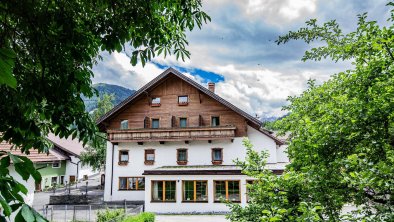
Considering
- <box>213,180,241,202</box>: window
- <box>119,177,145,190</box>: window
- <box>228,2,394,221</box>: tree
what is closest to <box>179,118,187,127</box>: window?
<box>119,177,145,190</box>: window

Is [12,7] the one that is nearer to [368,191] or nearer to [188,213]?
[368,191]

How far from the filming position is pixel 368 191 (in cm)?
391

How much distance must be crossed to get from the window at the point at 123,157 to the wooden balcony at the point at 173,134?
1.50m

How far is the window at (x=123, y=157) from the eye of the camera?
26.5 metres

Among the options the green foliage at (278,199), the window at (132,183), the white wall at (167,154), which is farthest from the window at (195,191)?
the green foliage at (278,199)

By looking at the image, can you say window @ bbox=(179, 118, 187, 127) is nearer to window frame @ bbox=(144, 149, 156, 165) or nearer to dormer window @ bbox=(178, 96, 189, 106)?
dormer window @ bbox=(178, 96, 189, 106)

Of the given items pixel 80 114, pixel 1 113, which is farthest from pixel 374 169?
pixel 1 113

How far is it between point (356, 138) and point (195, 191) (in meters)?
18.4

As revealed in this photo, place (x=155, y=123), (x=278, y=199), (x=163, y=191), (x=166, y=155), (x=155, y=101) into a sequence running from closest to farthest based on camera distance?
(x=278, y=199)
(x=163, y=191)
(x=166, y=155)
(x=155, y=123)
(x=155, y=101)

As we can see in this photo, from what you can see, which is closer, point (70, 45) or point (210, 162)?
point (70, 45)

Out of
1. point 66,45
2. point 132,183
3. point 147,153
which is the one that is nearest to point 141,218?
point 66,45

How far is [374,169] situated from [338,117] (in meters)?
1.12

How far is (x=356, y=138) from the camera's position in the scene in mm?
4109

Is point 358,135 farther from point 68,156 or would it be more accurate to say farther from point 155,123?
point 68,156
